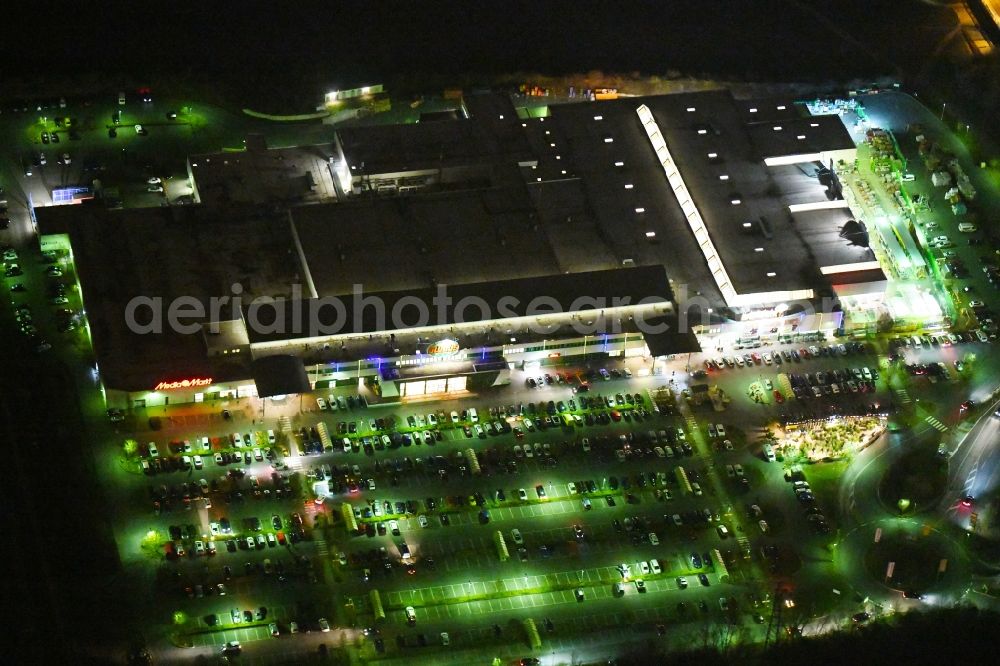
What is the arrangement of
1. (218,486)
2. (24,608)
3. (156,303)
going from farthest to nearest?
1. (156,303)
2. (218,486)
3. (24,608)

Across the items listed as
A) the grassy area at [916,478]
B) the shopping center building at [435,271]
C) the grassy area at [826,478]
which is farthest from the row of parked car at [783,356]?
the grassy area at [916,478]

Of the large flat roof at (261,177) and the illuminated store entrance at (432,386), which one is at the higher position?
the large flat roof at (261,177)

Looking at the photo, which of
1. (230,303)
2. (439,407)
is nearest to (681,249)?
(439,407)

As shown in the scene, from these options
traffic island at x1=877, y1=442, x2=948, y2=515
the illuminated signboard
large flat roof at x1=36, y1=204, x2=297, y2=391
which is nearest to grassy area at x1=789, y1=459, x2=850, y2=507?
traffic island at x1=877, y1=442, x2=948, y2=515

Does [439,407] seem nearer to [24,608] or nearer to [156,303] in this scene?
[156,303]

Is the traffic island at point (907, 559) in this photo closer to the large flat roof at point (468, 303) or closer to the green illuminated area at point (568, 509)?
the green illuminated area at point (568, 509)

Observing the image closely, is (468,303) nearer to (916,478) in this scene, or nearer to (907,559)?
(916,478)

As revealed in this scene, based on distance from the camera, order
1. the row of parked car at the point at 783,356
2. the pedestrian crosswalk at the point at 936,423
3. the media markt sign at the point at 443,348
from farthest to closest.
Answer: the row of parked car at the point at 783,356 < the pedestrian crosswalk at the point at 936,423 < the media markt sign at the point at 443,348

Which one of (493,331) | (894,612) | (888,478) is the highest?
(493,331)
